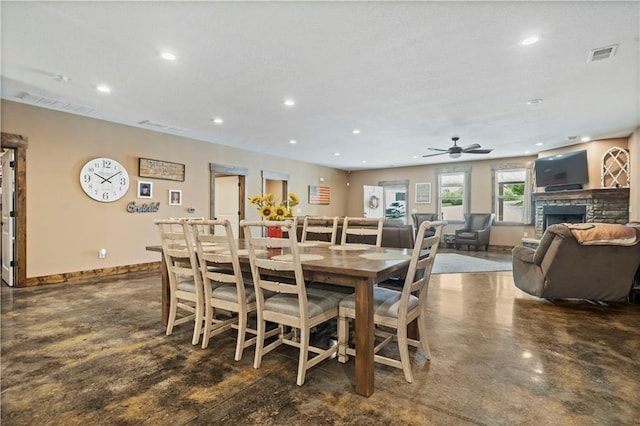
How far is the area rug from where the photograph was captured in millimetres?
5977

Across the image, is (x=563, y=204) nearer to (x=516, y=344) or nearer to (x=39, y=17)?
(x=516, y=344)

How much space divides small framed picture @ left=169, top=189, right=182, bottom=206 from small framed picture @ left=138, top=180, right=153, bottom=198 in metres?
0.38

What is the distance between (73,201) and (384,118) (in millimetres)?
4951

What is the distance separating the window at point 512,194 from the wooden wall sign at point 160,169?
8.03 m

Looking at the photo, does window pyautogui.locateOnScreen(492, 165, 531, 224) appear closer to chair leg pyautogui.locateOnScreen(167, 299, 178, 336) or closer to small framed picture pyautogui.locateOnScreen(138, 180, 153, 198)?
small framed picture pyautogui.locateOnScreen(138, 180, 153, 198)

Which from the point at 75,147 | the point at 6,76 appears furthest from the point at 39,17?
the point at 75,147

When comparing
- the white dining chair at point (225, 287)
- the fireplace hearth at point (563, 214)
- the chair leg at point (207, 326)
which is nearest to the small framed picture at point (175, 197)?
the white dining chair at point (225, 287)

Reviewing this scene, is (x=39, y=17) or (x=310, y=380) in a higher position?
(x=39, y=17)

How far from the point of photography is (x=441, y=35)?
2.77 meters

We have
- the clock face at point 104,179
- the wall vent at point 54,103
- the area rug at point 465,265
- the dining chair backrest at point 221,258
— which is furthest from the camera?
the area rug at point 465,265

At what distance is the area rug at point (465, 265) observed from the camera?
598 centimetres

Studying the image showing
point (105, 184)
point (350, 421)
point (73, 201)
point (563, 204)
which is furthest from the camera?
point (563, 204)

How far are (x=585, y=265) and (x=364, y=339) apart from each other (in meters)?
3.20

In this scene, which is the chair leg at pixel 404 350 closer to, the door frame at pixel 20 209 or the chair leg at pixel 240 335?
the chair leg at pixel 240 335
